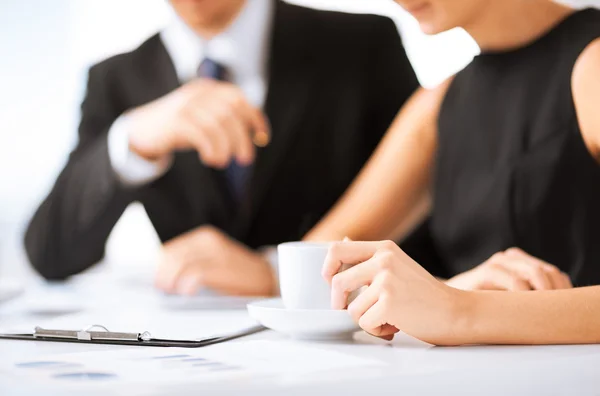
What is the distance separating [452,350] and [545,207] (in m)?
0.60

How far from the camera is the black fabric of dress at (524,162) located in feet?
4.07

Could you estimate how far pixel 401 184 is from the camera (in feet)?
4.93

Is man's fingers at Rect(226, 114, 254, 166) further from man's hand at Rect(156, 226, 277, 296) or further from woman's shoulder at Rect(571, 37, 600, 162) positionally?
woman's shoulder at Rect(571, 37, 600, 162)

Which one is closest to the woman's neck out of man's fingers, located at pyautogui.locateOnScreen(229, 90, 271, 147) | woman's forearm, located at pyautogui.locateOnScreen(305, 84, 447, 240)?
woman's forearm, located at pyautogui.locateOnScreen(305, 84, 447, 240)

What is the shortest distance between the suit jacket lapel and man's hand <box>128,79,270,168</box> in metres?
0.03

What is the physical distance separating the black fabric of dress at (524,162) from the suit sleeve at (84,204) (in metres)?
0.80

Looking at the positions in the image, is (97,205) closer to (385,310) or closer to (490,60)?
(490,60)

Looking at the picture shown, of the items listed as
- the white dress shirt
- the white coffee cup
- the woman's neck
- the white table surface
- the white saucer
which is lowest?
the white table surface

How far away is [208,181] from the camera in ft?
5.88

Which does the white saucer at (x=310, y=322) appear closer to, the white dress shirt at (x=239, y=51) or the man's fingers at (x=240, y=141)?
the man's fingers at (x=240, y=141)

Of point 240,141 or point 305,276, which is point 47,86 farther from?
point 305,276

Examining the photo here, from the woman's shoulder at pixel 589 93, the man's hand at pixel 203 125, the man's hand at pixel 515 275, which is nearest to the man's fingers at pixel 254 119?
the man's hand at pixel 203 125

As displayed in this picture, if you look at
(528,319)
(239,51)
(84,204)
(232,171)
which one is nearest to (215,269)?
(232,171)

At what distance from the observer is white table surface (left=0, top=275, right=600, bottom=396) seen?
0.58m
